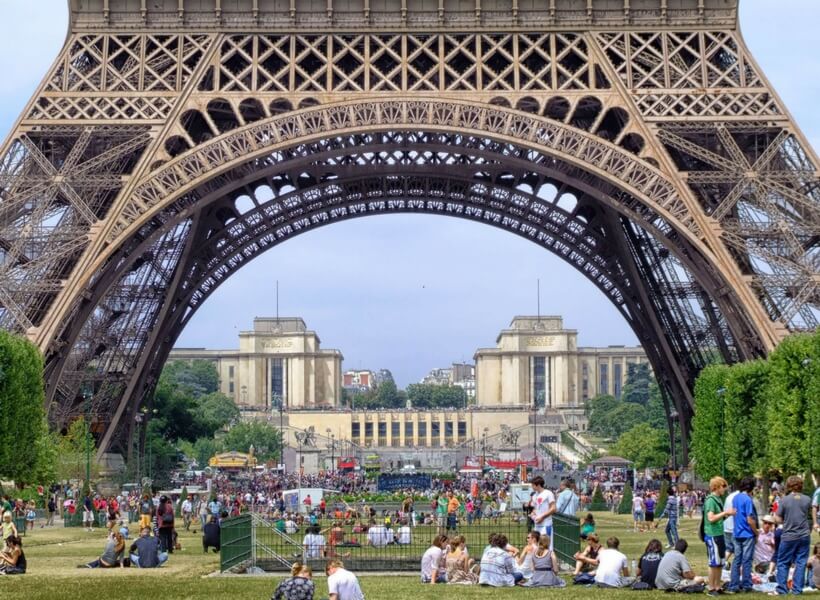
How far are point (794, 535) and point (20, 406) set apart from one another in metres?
32.7

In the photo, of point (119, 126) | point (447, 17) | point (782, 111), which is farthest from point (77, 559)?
point (782, 111)

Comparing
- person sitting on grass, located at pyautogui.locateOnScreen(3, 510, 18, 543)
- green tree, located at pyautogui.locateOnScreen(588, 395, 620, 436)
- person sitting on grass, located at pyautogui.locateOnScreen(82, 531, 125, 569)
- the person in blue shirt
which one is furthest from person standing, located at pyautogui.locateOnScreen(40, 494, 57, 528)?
green tree, located at pyautogui.locateOnScreen(588, 395, 620, 436)

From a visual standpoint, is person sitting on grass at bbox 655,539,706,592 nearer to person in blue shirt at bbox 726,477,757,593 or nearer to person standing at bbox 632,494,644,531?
person in blue shirt at bbox 726,477,757,593

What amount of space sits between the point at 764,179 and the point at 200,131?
21185 mm

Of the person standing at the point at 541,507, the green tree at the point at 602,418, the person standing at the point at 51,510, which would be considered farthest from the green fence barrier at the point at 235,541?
the green tree at the point at 602,418

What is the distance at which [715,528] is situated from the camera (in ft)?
85.1

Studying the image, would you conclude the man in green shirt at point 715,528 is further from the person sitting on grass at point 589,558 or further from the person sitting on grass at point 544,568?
the person sitting on grass at point 589,558

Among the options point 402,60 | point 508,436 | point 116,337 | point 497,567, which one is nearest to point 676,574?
point 497,567

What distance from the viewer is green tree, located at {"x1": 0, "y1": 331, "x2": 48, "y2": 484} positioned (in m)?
49.0

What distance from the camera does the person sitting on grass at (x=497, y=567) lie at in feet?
92.8

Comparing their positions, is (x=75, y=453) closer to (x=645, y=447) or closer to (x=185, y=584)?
(x=185, y=584)

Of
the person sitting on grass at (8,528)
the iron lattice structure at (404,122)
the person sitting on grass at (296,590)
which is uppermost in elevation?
the iron lattice structure at (404,122)

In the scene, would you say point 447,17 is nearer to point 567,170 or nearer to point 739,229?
point 567,170

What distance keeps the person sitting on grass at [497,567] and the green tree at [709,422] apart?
30553 millimetres
